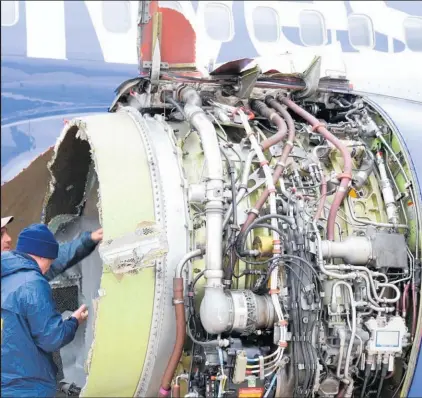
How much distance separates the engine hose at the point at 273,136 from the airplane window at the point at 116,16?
11.3 ft

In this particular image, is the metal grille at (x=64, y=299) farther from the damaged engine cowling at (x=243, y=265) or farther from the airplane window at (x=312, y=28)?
the airplane window at (x=312, y=28)

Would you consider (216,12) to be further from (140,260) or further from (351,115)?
(140,260)

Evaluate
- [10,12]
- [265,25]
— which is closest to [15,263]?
[10,12]

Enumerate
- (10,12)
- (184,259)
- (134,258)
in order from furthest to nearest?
(10,12) → (184,259) → (134,258)

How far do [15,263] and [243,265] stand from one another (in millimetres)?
1208

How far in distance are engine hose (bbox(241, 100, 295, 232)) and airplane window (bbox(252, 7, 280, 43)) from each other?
398 centimetres

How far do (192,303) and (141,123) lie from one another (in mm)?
1069

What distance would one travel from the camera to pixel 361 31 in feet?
27.0

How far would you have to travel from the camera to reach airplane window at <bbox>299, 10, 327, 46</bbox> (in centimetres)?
786

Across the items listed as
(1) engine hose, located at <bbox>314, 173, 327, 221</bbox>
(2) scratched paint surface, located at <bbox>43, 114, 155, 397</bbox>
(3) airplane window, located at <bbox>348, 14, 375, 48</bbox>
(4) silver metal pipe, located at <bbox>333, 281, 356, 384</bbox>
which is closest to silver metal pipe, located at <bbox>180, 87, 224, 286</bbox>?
(2) scratched paint surface, located at <bbox>43, 114, 155, 397</bbox>

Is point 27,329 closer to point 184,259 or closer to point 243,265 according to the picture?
point 184,259

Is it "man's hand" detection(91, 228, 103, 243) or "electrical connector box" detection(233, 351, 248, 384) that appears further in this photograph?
"man's hand" detection(91, 228, 103, 243)

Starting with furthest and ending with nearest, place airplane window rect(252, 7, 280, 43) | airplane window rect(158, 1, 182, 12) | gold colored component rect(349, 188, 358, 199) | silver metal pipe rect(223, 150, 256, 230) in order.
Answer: airplane window rect(252, 7, 280, 43) < airplane window rect(158, 1, 182, 12) < gold colored component rect(349, 188, 358, 199) < silver metal pipe rect(223, 150, 256, 230)

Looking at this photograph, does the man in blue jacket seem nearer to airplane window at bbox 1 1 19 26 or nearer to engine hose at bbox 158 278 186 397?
engine hose at bbox 158 278 186 397
